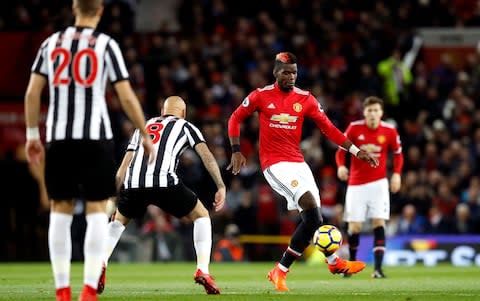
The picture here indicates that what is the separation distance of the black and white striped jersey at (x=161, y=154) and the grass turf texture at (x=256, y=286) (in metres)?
1.09

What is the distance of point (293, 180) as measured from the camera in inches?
460

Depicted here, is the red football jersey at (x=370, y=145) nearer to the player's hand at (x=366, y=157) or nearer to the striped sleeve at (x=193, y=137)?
the player's hand at (x=366, y=157)

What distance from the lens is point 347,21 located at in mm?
27656

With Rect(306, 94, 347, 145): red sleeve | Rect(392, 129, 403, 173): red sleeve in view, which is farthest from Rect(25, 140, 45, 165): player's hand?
Rect(392, 129, 403, 173): red sleeve

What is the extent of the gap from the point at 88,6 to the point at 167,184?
305 centimetres

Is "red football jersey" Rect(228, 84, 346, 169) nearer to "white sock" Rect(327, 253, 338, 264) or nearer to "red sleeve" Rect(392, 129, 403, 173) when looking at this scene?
"white sock" Rect(327, 253, 338, 264)

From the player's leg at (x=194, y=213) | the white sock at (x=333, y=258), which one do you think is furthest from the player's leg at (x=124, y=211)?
the white sock at (x=333, y=258)

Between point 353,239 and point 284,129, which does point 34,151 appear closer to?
point 284,129

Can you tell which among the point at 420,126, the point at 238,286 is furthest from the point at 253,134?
the point at 238,286

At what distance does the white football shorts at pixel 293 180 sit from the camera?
1167cm

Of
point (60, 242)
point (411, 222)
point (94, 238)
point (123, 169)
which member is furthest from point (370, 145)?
point (60, 242)

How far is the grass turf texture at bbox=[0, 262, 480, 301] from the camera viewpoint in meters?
10.4

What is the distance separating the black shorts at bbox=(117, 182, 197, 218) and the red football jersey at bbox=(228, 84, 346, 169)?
4.25ft

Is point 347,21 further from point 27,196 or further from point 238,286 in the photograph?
point 238,286
